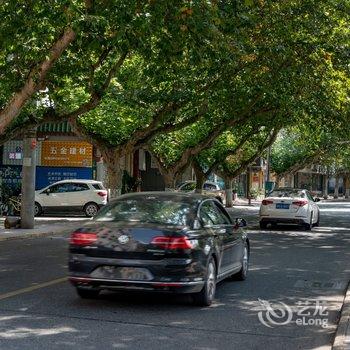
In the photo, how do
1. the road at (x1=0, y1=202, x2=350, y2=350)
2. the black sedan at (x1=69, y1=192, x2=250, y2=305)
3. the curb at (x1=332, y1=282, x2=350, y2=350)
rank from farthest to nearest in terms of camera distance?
the black sedan at (x1=69, y1=192, x2=250, y2=305)
the road at (x1=0, y1=202, x2=350, y2=350)
the curb at (x1=332, y1=282, x2=350, y2=350)

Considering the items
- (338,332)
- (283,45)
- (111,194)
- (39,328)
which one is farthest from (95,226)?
(111,194)

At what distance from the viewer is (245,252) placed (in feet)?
34.2

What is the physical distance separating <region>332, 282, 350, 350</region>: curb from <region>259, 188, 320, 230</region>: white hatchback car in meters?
13.2

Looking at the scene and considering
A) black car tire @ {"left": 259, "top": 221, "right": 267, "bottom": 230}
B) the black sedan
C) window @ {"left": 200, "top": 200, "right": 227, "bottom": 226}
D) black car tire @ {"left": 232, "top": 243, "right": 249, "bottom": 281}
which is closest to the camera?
the black sedan

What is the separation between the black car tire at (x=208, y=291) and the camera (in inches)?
313

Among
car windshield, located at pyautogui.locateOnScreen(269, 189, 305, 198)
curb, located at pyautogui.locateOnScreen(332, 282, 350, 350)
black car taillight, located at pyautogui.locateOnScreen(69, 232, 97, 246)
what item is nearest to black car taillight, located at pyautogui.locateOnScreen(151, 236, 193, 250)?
black car taillight, located at pyautogui.locateOnScreen(69, 232, 97, 246)

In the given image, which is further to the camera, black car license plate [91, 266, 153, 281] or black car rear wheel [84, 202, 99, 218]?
black car rear wheel [84, 202, 99, 218]

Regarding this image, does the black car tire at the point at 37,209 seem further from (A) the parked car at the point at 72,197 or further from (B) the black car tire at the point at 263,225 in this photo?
(B) the black car tire at the point at 263,225

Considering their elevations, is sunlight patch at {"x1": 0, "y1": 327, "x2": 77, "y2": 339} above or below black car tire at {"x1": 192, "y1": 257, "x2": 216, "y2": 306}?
below

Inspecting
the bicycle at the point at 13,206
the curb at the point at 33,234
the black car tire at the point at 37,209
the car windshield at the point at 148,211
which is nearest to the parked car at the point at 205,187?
the black car tire at the point at 37,209

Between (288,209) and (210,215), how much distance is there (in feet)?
42.5

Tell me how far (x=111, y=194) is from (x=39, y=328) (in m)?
15.0

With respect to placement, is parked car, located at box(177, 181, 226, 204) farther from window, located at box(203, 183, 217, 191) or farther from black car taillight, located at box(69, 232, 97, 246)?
black car taillight, located at box(69, 232, 97, 246)

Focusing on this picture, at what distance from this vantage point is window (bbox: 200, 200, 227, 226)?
8.48m
